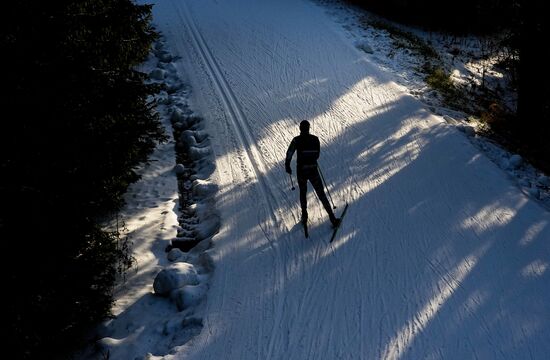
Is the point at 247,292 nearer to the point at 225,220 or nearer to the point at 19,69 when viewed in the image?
the point at 225,220

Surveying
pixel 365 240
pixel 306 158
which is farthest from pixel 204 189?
pixel 365 240

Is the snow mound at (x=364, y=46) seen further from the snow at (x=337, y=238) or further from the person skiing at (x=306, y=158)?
the person skiing at (x=306, y=158)

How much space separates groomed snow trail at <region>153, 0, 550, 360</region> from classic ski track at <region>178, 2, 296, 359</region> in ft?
0.11

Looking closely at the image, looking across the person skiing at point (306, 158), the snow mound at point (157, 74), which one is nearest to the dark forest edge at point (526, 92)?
the person skiing at point (306, 158)

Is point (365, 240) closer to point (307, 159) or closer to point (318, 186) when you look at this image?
point (318, 186)

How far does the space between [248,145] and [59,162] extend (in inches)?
241

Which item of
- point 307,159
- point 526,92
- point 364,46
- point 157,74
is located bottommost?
point 526,92

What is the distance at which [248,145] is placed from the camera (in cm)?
1165

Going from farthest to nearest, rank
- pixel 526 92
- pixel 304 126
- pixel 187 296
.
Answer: pixel 526 92
pixel 304 126
pixel 187 296

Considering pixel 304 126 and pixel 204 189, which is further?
pixel 204 189

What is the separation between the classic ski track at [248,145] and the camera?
7496 mm

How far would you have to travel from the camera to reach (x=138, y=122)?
7578 mm

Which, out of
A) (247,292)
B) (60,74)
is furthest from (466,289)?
(60,74)

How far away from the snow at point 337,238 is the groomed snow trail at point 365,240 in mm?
31
